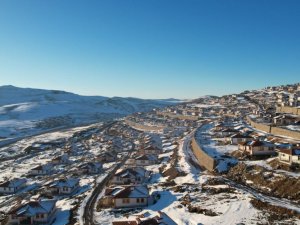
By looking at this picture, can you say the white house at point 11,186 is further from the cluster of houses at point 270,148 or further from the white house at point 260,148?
the white house at point 260,148

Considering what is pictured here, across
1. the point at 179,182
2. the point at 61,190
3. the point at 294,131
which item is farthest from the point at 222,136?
the point at 61,190

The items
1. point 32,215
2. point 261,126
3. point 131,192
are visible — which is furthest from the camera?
point 261,126

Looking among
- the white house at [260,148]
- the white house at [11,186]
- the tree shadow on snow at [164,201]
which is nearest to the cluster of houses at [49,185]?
the white house at [11,186]

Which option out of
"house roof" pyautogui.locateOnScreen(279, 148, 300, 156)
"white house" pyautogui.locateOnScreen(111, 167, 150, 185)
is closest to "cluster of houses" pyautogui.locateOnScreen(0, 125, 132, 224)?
"white house" pyautogui.locateOnScreen(111, 167, 150, 185)

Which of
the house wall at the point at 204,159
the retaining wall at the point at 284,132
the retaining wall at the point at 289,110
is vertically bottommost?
the house wall at the point at 204,159

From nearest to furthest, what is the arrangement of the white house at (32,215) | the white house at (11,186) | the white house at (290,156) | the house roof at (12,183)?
the white house at (32,215), the white house at (290,156), the white house at (11,186), the house roof at (12,183)

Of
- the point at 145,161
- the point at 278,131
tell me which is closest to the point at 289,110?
the point at 278,131

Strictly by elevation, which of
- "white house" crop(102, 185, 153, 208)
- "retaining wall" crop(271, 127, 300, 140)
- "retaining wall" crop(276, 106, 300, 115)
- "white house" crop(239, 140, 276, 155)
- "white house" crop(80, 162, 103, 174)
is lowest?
"white house" crop(80, 162, 103, 174)

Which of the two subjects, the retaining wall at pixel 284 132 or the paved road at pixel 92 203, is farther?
the retaining wall at pixel 284 132

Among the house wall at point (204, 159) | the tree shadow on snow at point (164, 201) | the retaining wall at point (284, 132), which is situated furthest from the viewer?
the retaining wall at point (284, 132)

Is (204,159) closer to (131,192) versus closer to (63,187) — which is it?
(131,192)

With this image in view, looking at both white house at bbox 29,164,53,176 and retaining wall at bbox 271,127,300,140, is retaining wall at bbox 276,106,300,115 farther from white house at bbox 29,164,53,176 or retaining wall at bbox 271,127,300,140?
white house at bbox 29,164,53,176

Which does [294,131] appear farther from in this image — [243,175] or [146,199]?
[146,199]
